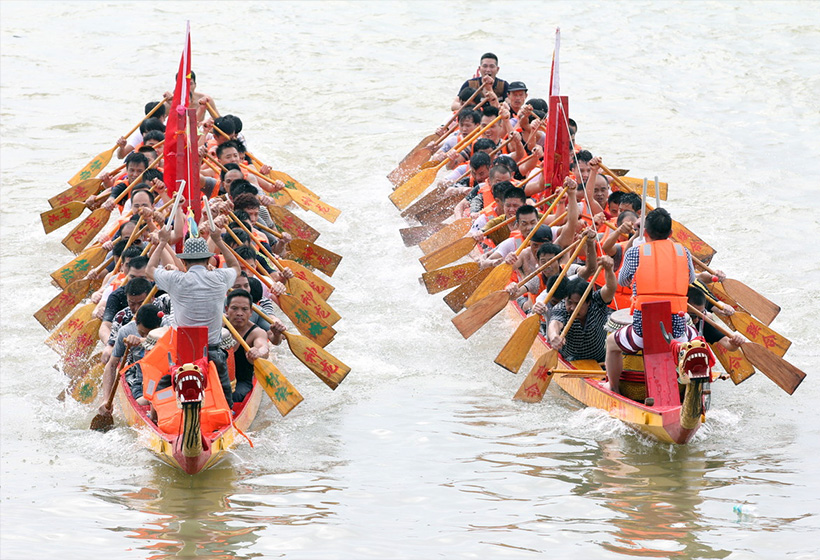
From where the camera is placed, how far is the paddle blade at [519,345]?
314 inches

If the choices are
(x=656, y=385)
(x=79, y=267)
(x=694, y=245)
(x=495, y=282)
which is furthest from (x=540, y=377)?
(x=79, y=267)

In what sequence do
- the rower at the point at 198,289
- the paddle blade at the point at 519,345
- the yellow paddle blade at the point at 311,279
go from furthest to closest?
the yellow paddle blade at the point at 311,279 < the paddle blade at the point at 519,345 < the rower at the point at 198,289

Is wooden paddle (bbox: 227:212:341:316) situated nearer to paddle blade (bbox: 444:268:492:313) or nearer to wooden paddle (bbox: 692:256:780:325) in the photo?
paddle blade (bbox: 444:268:492:313)

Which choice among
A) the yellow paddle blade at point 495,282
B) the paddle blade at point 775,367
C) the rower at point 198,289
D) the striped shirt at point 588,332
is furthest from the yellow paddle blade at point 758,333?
the rower at point 198,289

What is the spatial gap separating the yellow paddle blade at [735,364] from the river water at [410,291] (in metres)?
0.24

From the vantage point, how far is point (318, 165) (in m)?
15.2

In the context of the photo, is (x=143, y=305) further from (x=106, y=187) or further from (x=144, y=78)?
(x=144, y=78)

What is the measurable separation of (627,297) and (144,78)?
13.0 meters

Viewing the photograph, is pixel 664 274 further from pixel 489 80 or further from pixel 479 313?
pixel 489 80

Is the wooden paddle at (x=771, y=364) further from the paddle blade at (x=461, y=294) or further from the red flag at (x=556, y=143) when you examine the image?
the red flag at (x=556, y=143)

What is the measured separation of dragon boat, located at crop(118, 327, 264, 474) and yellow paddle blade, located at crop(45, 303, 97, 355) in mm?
1032

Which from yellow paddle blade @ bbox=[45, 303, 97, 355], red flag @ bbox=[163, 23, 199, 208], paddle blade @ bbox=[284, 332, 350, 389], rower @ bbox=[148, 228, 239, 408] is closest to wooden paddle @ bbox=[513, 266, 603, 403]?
paddle blade @ bbox=[284, 332, 350, 389]

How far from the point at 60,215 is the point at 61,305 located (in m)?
2.08

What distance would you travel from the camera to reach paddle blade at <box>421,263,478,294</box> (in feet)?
30.9
